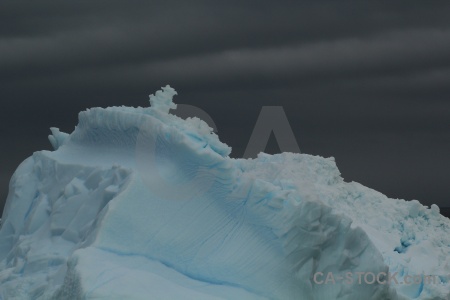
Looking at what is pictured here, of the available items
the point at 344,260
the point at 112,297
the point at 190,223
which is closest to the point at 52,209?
the point at 190,223

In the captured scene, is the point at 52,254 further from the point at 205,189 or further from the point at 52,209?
the point at 205,189

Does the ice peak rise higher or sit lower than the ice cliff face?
higher

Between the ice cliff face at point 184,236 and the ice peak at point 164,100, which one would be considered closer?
the ice cliff face at point 184,236

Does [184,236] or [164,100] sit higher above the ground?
[164,100]

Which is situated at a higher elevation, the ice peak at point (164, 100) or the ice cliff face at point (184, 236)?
the ice peak at point (164, 100)

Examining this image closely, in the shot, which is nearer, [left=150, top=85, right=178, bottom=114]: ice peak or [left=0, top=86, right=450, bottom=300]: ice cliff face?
[left=0, top=86, right=450, bottom=300]: ice cliff face
